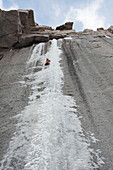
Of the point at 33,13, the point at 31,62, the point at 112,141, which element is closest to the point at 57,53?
the point at 31,62

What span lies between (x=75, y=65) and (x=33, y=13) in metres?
10.3

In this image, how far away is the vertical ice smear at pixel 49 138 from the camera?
9.07 ft

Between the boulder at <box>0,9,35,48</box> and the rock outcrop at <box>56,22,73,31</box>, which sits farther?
the rock outcrop at <box>56,22,73,31</box>

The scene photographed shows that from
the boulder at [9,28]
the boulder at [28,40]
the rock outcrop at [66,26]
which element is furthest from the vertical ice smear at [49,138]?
the rock outcrop at [66,26]

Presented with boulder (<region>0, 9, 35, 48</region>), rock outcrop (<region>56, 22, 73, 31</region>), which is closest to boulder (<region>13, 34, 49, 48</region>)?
boulder (<region>0, 9, 35, 48</region>)

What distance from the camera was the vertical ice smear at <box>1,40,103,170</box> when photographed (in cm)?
277

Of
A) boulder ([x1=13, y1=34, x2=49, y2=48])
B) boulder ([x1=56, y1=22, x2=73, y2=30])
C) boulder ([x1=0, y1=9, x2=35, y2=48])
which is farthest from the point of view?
boulder ([x1=56, y1=22, x2=73, y2=30])

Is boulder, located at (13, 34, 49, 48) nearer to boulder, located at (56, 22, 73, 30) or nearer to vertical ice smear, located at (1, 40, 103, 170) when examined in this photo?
vertical ice smear, located at (1, 40, 103, 170)

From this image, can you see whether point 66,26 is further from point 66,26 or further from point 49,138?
point 49,138

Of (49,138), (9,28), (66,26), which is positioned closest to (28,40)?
(9,28)

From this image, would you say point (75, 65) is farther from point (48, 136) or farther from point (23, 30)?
point (23, 30)

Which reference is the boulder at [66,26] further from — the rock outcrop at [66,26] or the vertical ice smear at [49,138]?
the vertical ice smear at [49,138]

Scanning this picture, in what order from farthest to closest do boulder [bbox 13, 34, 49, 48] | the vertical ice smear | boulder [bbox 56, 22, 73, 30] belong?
boulder [bbox 56, 22, 73, 30] → boulder [bbox 13, 34, 49, 48] → the vertical ice smear

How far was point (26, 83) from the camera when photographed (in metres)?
5.95
